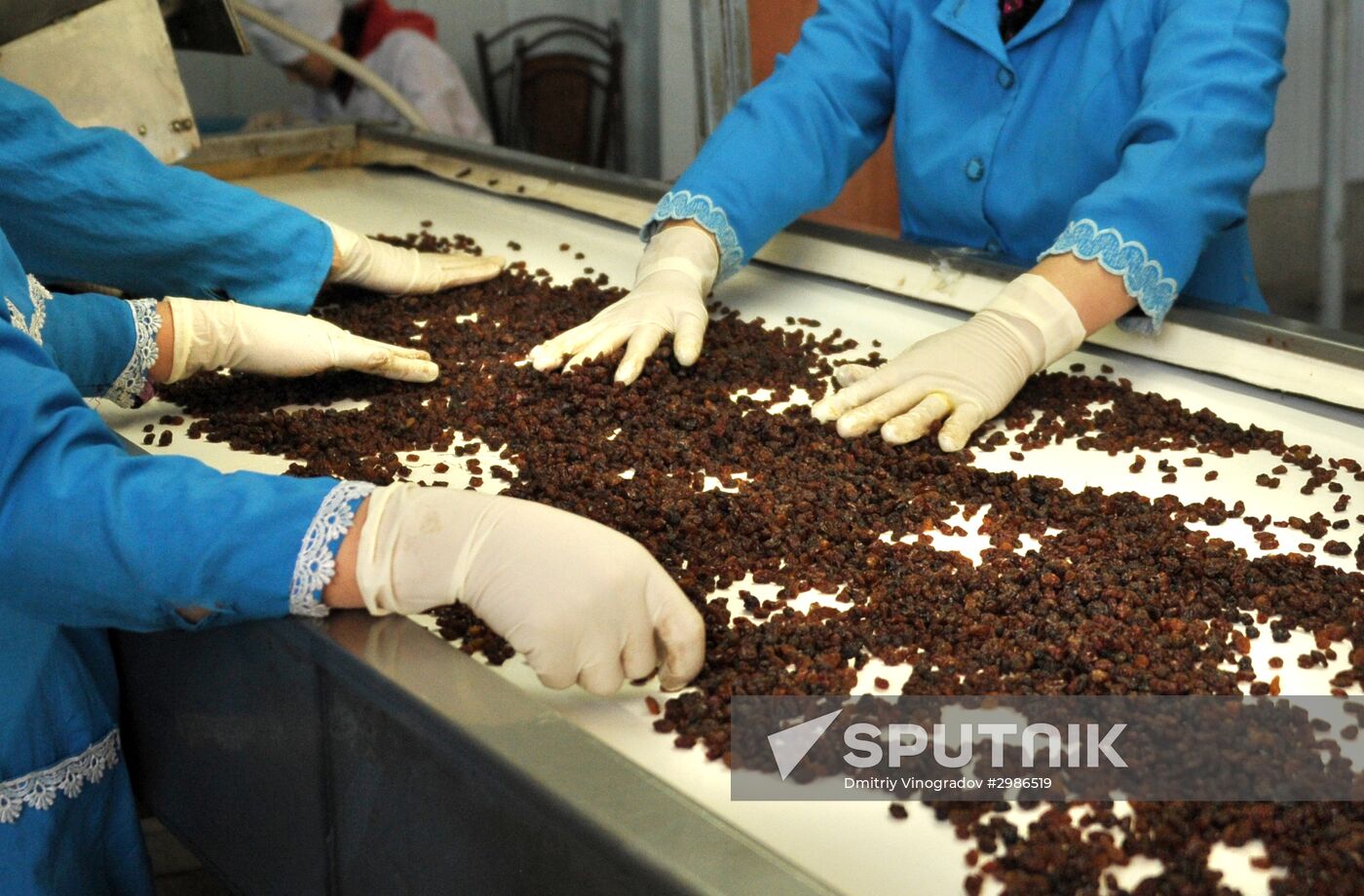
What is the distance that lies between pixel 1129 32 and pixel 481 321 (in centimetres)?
119

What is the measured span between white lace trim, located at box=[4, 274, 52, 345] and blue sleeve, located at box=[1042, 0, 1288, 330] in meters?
1.38

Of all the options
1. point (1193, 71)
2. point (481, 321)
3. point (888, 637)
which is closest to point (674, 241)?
point (481, 321)

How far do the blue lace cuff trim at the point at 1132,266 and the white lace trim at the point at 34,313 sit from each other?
1.39 metres

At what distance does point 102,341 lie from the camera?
1.70 meters

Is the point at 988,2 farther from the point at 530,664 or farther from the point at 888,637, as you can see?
the point at 530,664

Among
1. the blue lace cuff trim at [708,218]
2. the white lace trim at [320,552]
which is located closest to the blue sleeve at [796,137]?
the blue lace cuff trim at [708,218]

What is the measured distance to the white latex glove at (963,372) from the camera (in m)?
1.69

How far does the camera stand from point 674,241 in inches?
87.2

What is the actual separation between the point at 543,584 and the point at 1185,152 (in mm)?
1280

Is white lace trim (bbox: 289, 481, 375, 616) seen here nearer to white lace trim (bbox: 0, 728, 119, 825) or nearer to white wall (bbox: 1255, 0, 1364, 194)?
white lace trim (bbox: 0, 728, 119, 825)

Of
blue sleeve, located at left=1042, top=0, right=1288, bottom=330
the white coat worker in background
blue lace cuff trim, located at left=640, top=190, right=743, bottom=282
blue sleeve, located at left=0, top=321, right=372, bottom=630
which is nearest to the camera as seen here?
blue sleeve, located at left=0, top=321, right=372, bottom=630

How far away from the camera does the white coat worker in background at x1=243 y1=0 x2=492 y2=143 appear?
5293 mm

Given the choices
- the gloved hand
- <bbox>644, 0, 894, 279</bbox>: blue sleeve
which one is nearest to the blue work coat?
the gloved hand

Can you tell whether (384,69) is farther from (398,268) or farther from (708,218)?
(708,218)
